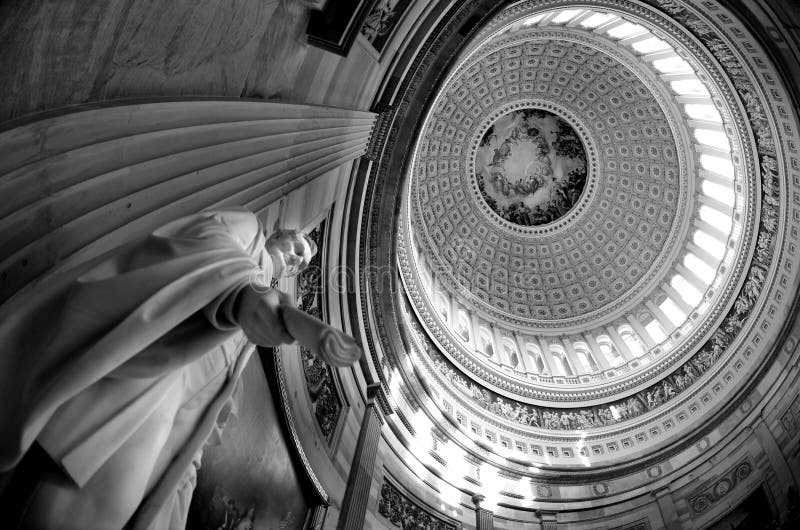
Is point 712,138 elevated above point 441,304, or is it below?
above

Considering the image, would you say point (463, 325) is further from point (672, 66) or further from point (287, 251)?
point (287, 251)

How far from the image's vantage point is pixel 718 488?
1085cm

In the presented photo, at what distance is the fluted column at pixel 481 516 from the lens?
10.3 meters

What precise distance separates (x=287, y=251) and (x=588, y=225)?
21746 millimetres

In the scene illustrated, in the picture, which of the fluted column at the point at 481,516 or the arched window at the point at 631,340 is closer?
the fluted column at the point at 481,516

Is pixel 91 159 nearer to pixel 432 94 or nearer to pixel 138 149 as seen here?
pixel 138 149

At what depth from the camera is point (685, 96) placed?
17.5 m

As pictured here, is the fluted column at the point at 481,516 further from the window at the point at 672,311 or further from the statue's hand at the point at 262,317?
the window at the point at 672,311

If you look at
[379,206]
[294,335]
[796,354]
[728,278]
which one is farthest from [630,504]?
[294,335]

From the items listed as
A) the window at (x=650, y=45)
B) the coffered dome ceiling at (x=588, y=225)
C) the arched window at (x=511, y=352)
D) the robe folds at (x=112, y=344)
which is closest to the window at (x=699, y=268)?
the coffered dome ceiling at (x=588, y=225)

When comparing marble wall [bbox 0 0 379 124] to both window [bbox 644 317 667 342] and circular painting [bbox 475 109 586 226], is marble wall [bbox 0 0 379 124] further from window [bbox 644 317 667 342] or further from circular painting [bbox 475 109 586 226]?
circular painting [bbox 475 109 586 226]

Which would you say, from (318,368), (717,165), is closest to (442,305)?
(318,368)

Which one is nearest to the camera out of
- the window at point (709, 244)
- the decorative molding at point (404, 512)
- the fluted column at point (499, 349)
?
the decorative molding at point (404, 512)

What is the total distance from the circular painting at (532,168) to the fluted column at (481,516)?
15.2m
